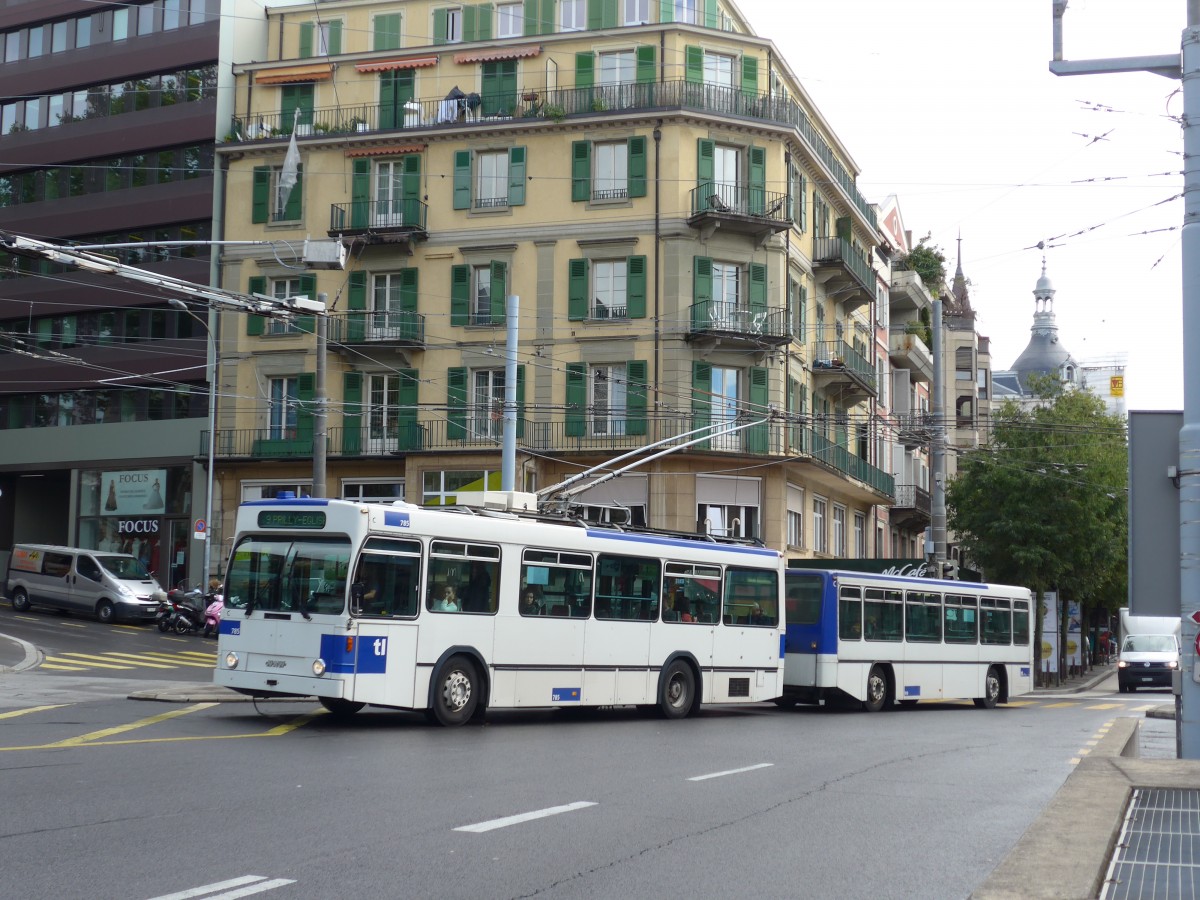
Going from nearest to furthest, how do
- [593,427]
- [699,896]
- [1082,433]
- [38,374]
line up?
[699,896] → [593,427] → [1082,433] → [38,374]

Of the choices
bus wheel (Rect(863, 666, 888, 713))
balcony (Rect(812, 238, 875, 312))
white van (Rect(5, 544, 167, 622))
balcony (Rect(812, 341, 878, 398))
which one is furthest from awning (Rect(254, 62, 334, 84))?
bus wheel (Rect(863, 666, 888, 713))

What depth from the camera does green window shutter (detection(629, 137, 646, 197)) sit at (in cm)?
4403

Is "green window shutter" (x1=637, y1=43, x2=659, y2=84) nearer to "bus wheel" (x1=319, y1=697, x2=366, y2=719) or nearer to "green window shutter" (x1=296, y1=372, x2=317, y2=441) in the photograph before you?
"green window shutter" (x1=296, y1=372, x2=317, y2=441)

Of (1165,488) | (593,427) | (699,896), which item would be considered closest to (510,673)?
(1165,488)

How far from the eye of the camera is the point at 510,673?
19.1m

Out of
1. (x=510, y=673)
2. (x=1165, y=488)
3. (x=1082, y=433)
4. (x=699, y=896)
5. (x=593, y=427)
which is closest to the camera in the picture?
(x=699, y=896)

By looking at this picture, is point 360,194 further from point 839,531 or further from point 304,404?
point 839,531

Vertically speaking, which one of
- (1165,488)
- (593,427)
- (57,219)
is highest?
(57,219)

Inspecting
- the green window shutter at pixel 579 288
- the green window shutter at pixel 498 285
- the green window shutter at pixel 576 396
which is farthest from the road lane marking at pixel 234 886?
the green window shutter at pixel 498 285

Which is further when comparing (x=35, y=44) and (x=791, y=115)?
(x=35, y=44)

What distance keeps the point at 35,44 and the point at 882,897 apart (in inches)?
2180

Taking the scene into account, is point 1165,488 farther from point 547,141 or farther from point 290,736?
point 547,141

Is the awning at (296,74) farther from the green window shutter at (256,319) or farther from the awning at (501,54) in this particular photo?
the green window shutter at (256,319)

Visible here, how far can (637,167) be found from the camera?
4416 centimetres
